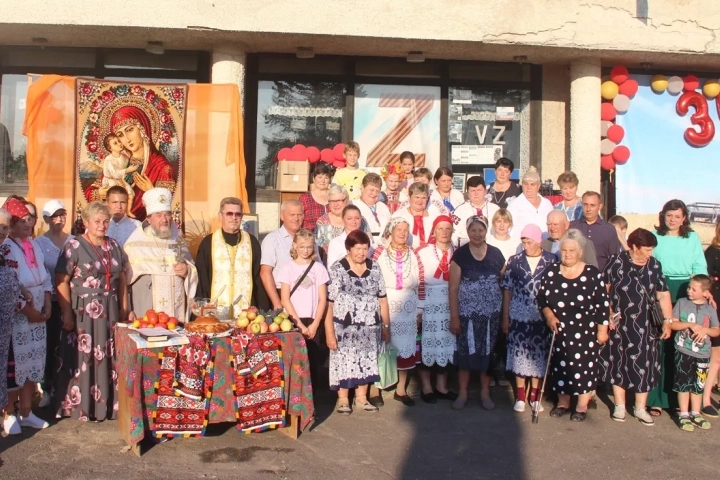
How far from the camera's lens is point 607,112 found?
10445 millimetres

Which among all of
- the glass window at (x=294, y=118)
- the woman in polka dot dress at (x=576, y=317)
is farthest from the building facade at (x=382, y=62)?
the woman in polka dot dress at (x=576, y=317)

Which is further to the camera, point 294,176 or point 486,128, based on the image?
point 486,128

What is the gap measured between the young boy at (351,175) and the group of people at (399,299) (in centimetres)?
117

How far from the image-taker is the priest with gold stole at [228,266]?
667 centimetres

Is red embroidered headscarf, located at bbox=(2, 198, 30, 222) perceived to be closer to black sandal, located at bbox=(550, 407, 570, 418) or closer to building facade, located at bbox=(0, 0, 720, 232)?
building facade, located at bbox=(0, 0, 720, 232)

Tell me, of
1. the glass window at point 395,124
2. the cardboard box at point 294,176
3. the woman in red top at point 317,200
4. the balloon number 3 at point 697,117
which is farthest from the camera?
the balloon number 3 at point 697,117

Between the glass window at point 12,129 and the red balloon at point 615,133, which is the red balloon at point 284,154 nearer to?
the glass window at point 12,129

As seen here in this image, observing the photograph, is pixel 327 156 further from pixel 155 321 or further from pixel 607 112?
pixel 155 321

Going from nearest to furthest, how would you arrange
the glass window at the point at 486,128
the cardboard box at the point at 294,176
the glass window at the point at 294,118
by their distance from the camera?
the cardboard box at the point at 294,176, the glass window at the point at 294,118, the glass window at the point at 486,128

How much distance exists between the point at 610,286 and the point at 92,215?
446 centimetres

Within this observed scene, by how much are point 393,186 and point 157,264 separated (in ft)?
10.4

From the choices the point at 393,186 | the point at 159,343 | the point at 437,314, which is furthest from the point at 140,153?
the point at 437,314

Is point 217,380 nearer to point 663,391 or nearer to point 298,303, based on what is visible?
point 298,303

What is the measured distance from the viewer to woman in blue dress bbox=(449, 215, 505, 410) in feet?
23.2
